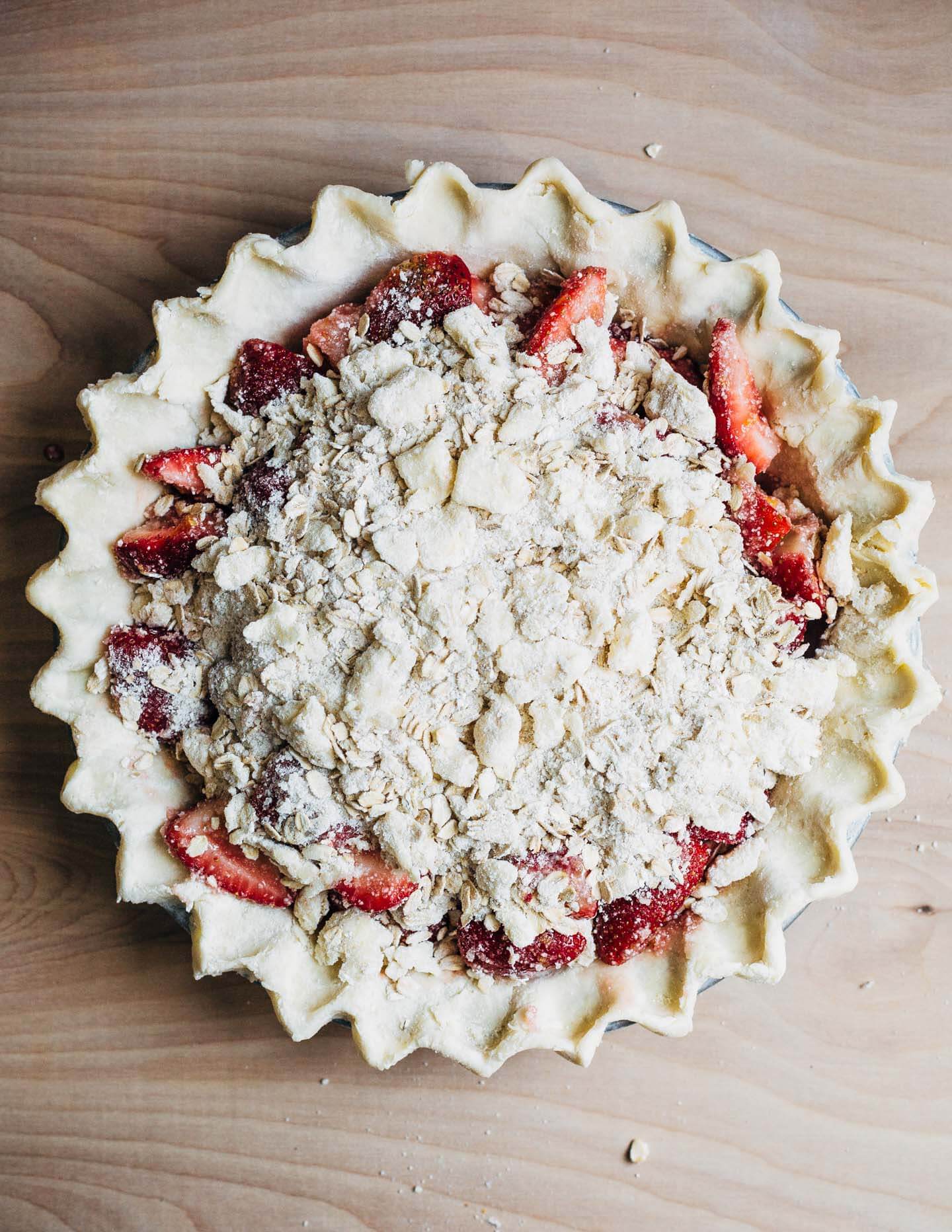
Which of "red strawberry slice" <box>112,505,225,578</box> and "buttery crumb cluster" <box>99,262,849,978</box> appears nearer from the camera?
"buttery crumb cluster" <box>99,262,849,978</box>

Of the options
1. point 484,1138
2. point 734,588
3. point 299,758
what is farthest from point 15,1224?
point 734,588

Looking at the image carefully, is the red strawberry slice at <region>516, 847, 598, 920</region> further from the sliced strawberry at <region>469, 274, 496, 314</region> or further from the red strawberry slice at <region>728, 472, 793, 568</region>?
the sliced strawberry at <region>469, 274, 496, 314</region>

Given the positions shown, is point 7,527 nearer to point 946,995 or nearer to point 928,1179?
point 946,995

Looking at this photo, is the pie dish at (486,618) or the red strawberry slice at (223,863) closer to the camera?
the pie dish at (486,618)

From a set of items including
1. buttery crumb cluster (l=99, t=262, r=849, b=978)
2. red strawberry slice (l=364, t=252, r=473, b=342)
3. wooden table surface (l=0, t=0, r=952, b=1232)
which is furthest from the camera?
wooden table surface (l=0, t=0, r=952, b=1232)

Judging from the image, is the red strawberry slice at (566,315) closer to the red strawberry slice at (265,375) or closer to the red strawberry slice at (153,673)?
the red strawberry slice at (265,375)

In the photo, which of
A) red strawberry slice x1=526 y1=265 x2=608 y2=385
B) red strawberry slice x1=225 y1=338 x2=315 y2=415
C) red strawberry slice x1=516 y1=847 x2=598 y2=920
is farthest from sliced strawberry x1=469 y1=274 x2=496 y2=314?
red strawberry slice x1=516 y1=847 x2=598 y2=920

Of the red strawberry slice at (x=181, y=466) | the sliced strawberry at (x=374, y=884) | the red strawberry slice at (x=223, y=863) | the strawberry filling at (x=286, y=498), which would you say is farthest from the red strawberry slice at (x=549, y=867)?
the red strawberry slice at (x=181, y=466)
